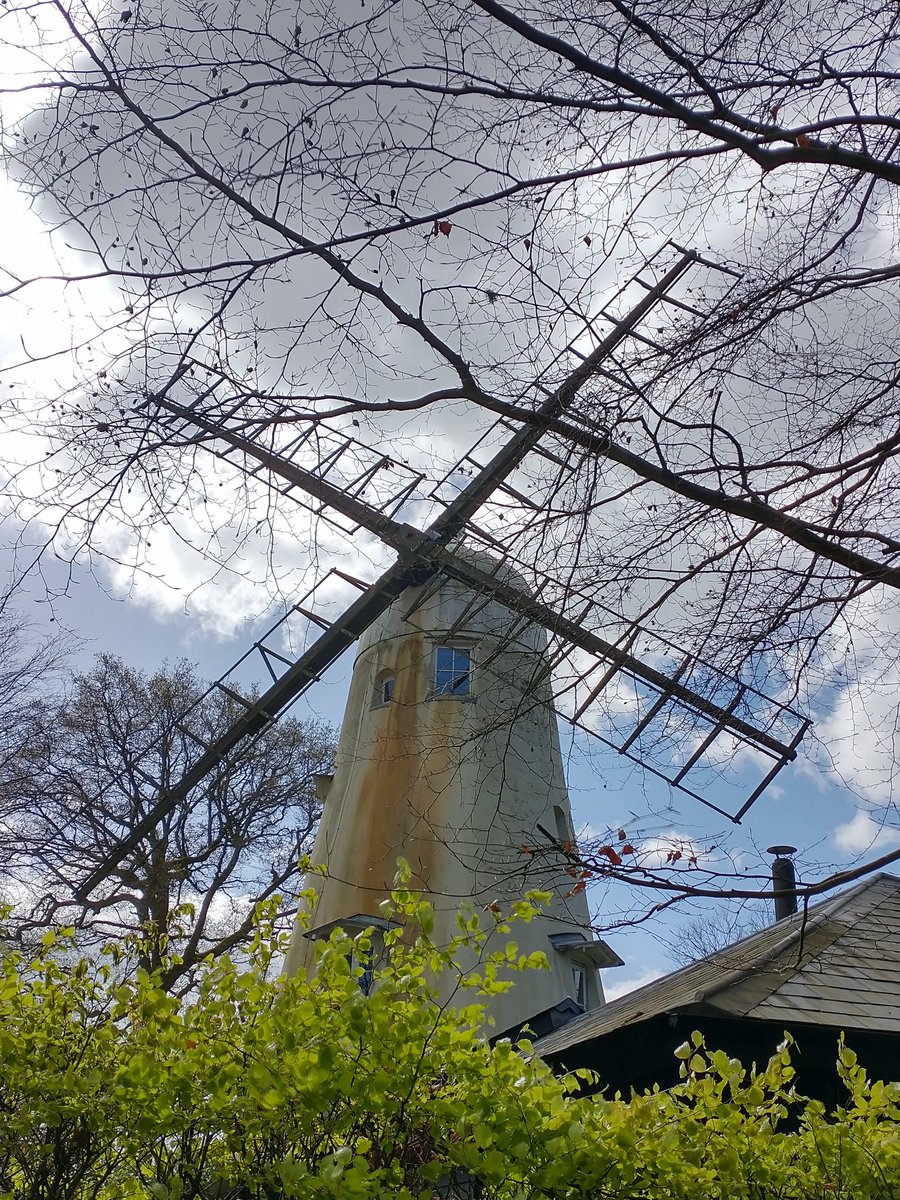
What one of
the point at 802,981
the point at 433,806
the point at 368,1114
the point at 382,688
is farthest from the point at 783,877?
the point at 382,688

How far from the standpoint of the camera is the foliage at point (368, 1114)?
7.86 feet

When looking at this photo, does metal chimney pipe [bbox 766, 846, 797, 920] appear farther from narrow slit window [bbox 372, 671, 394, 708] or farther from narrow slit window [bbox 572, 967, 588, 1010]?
narrow slit window [bbox 372, 671, 394, 708]

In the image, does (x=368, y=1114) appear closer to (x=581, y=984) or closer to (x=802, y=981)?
(x=802, y=981)

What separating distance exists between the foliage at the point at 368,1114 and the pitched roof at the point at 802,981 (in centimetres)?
215

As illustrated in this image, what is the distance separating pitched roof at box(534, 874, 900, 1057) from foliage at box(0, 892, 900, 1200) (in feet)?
7.04

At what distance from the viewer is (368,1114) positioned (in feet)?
8.61

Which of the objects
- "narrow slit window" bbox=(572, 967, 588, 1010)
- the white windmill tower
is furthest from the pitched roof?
"narrow slit window" bbox=(572, 967, 588, 1010)

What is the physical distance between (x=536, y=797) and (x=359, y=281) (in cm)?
1012

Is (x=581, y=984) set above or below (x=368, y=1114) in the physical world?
above

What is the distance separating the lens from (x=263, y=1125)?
271cm

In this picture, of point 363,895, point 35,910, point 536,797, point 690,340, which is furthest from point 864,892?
point 35,910

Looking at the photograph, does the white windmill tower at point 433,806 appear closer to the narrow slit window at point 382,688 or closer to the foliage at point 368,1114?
the narrow slit window at point 382,688

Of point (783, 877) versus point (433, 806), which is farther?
point (433, 806)

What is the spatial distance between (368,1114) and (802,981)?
15.5ft
